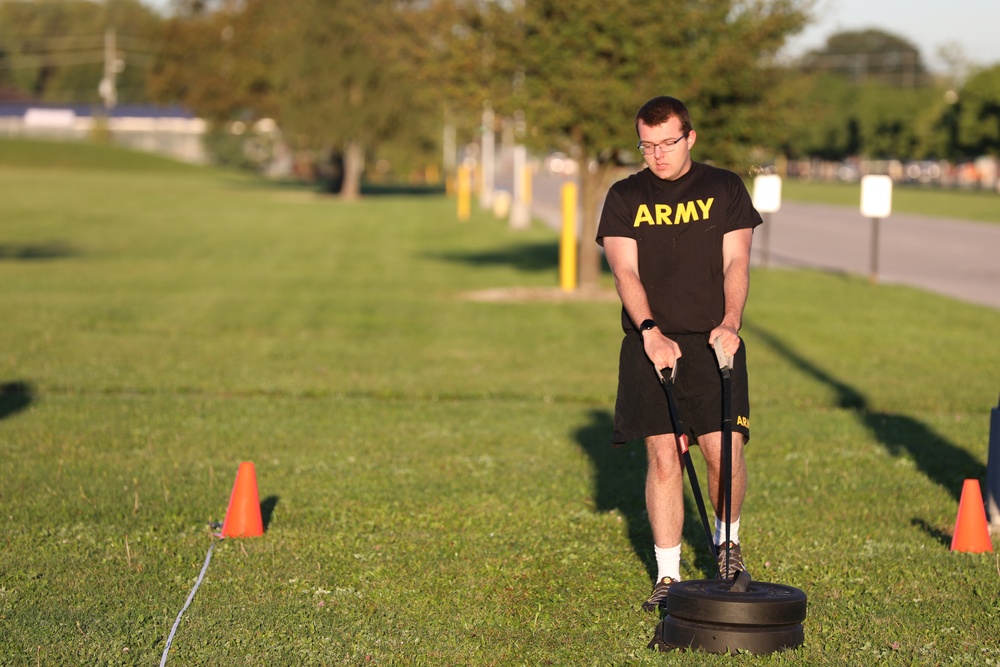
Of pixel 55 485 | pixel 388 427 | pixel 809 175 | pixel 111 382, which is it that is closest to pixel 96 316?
pixel 111 382

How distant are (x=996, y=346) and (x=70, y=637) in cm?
1278

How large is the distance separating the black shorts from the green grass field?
0.81m

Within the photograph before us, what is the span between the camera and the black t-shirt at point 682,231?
5883 millimetres

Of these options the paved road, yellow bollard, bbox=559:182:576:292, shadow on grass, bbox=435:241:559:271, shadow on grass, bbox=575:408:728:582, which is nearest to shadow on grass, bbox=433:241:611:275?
shadow on grass, bbox=435:241:559:271

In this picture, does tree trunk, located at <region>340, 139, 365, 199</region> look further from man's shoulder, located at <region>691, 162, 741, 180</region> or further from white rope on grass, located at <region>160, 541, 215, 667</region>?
man's shoulder, located at <region>691, 162, 741, 180</region>

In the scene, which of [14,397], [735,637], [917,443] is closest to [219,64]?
[14,397]

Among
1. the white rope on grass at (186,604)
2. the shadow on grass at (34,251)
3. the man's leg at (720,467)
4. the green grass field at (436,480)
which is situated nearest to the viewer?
the white rope on grass at (186,604)

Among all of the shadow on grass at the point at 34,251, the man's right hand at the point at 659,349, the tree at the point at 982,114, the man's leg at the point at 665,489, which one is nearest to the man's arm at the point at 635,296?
the man's right hand at the point at 659,349

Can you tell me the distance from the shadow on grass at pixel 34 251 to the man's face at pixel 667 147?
2445 cm

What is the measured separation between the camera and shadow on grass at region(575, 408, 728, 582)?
7094mm

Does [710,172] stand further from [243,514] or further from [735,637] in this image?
[243,514]

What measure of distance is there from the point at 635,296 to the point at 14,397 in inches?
296

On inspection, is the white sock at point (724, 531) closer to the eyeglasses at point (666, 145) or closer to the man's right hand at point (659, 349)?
the man's right hand at point (659, 349)

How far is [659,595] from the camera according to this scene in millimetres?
6031
